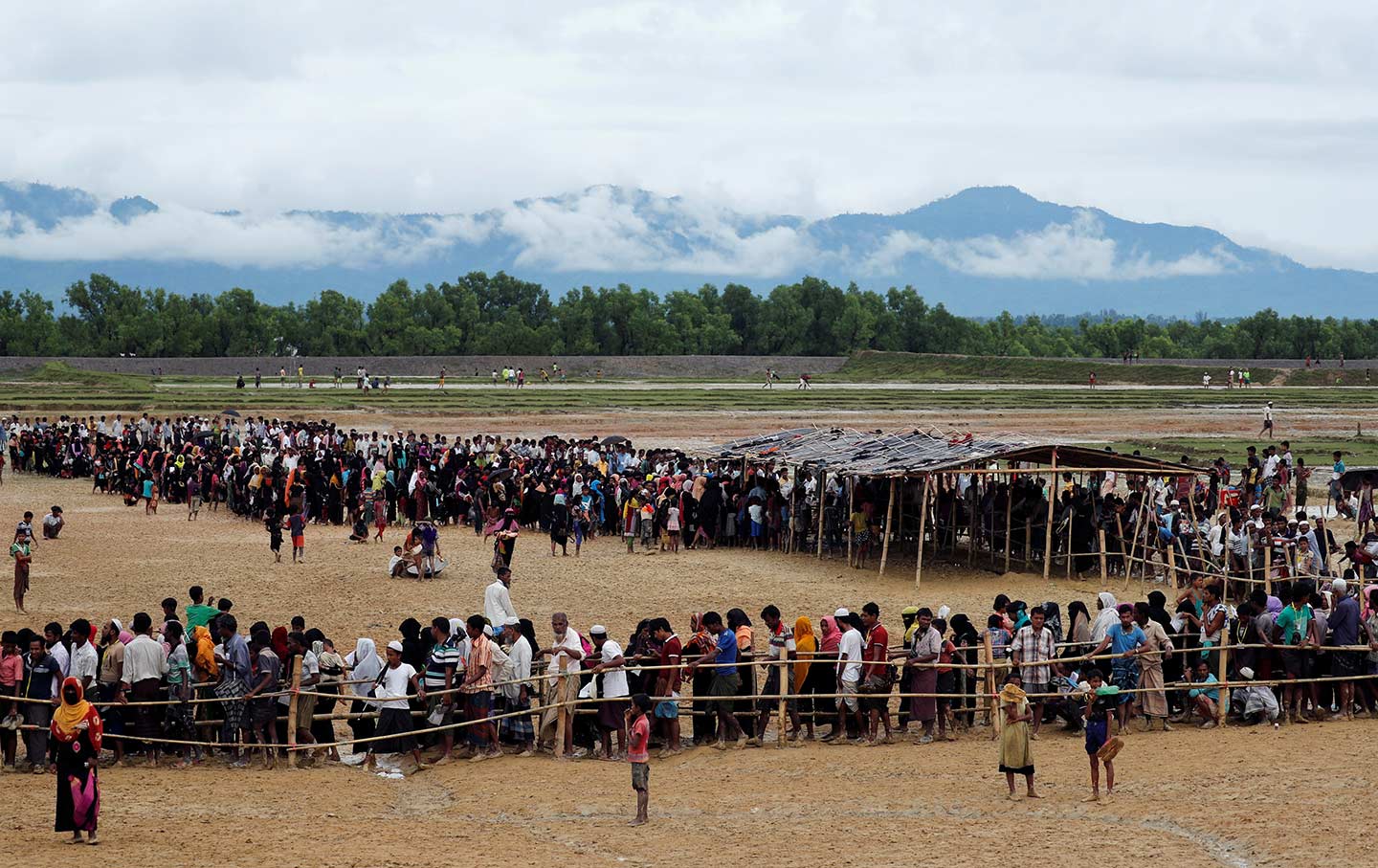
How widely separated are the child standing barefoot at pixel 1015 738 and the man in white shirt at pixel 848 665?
2.26 metres

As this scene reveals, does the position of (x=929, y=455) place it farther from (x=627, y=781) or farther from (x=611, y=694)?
(x=627, y=781)

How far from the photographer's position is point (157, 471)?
35.7m

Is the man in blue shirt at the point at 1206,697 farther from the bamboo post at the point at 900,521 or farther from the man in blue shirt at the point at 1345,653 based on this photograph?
the bamboo post at the point at 900,521

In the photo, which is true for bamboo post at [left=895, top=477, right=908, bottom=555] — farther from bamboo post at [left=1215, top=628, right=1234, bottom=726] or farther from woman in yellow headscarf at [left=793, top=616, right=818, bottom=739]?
woman in yellow headscarf at [left=793, top=616, right=818, bottom=739]

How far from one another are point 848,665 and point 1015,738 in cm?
248

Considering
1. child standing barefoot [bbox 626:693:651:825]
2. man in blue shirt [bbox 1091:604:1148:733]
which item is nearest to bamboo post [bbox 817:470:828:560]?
man in blue shirt [bbox 1091:604:1148:733]

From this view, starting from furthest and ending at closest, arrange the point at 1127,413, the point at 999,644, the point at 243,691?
the point at 1127,413
the point at 999,644
the point at 243,691

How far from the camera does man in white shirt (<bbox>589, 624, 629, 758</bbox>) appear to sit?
14586mm

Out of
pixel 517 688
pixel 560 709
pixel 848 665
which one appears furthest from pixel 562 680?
A: pixel 848 665

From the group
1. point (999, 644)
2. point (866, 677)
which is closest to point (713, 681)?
point (866, 677)

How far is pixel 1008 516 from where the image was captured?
2512cm

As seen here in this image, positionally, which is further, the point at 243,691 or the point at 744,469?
the point at 744,469

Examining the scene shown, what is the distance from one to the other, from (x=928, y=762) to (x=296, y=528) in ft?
46.1

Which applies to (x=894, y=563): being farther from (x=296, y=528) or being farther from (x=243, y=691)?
(x=243, y=691)
